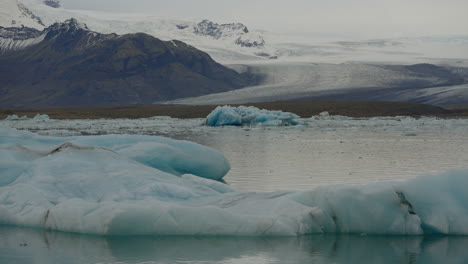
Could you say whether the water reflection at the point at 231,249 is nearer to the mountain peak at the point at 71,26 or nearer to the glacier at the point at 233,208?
the glacier at the point at 233,208

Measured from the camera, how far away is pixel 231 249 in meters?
6.93

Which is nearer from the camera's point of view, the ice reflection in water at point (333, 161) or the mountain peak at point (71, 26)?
the ice reflection in water at point (333, 161)

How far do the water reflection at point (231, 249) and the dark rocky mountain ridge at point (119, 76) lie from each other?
143 metres

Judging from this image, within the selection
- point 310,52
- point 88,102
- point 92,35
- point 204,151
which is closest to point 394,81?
point 310,52

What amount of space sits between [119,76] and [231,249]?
156048 mm

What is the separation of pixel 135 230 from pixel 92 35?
177150mm

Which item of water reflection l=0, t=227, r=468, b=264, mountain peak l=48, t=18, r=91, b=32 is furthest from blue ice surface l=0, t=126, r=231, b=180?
mountain peak l=48, t=18, r=91, b=32

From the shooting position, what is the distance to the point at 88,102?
15038 cm

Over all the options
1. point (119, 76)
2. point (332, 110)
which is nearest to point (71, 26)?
point (119, 76)

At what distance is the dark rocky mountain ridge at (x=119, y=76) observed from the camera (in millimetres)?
153000

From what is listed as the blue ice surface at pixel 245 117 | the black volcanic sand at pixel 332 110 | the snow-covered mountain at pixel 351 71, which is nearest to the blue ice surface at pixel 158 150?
the blue ice surface at pixel 245 117

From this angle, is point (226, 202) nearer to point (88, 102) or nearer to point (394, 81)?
point (394, 81)

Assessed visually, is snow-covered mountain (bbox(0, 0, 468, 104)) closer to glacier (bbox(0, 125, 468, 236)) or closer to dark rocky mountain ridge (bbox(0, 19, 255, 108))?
dark rocky mountain ridge (bbox(0, 19, 255, 108))

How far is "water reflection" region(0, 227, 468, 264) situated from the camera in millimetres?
6559
